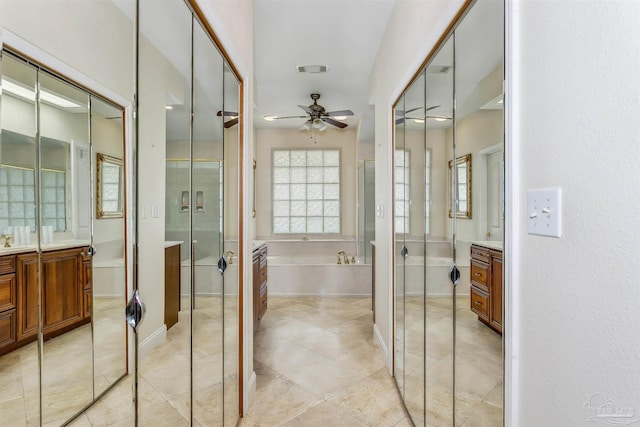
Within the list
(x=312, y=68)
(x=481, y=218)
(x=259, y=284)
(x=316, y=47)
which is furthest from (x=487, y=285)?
(x=312, y=68)

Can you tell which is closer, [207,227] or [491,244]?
[491,244]

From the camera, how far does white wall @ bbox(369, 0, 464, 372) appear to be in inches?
67.1

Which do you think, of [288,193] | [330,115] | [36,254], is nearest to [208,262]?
[36,254]

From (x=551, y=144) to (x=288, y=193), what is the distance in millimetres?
6032

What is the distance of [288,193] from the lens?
6715 millimetres

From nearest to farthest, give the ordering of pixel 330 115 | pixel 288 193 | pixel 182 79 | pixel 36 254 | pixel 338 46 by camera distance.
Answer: pixel 36 254 → pixel 182 79 → pixel 338 46 → pixel 330 115 → pixel 288 193

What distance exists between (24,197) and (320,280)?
4.41 m

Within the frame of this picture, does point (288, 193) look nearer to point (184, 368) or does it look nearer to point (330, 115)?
point (330, 115)

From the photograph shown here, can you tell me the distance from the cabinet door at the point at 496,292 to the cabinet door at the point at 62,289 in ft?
3.65

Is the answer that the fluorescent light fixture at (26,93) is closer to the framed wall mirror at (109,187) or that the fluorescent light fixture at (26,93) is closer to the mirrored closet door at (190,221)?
the framed wall mirror at (109,187)

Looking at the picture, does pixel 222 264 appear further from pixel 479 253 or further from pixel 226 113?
pixel 479 253

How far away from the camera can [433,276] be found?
Result: 5.88 feet

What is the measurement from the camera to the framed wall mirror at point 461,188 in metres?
1.36

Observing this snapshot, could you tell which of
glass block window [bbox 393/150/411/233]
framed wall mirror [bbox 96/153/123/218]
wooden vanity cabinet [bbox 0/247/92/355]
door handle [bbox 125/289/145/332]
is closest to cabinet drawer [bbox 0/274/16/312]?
wooden vanity cabinet [bbox 0/247/92/355]
